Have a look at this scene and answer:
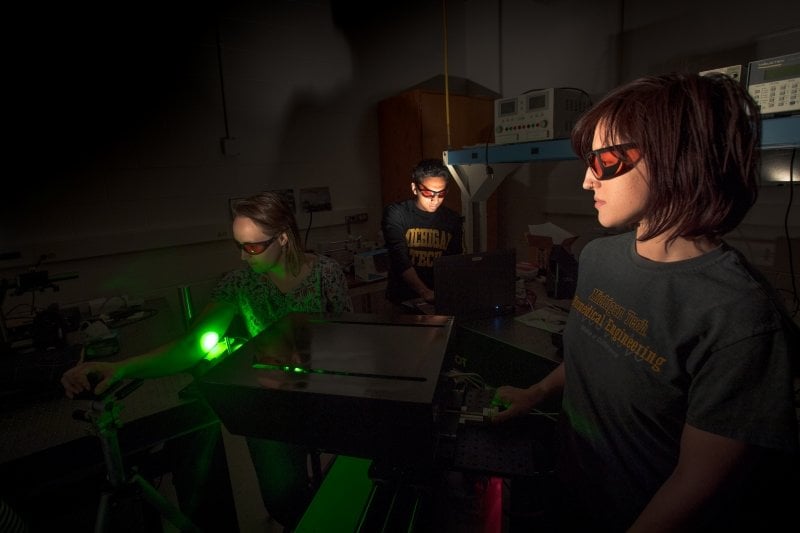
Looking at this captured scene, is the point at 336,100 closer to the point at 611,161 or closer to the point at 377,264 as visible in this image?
the point at 377,264

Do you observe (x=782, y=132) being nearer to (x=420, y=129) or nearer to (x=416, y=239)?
(x=416, y=239)

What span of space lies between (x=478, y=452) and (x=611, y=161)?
23.2 inches

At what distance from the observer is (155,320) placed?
7.47 feet

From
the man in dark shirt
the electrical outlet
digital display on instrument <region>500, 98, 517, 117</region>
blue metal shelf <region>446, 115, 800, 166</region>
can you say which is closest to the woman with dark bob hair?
blue metal shelf <region>446, 115, 800, 166</region>

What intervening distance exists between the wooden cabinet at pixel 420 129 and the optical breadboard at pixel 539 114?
3.61 feet

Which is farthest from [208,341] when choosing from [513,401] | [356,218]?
[356,218]

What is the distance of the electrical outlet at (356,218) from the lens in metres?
3.77

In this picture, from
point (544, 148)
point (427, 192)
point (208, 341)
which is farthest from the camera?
Answer: point (427, 192)

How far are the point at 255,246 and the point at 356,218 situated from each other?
2385 millimetres

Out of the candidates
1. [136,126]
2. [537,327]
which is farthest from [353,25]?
[537,327]

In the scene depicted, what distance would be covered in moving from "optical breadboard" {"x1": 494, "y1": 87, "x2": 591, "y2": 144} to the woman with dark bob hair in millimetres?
1390

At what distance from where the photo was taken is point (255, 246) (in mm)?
1454

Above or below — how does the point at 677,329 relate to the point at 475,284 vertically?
above

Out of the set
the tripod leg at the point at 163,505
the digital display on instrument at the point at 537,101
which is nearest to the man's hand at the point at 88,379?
the tripod leg at the point at 163,505
